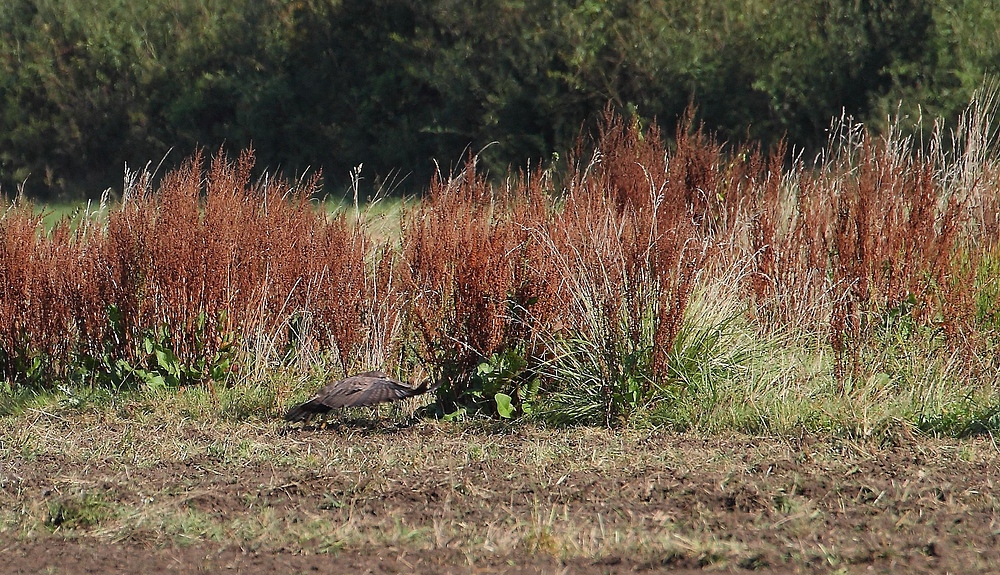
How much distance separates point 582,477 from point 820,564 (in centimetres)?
123

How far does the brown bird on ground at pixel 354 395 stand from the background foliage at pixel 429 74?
758 centimetres

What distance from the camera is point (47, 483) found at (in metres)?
4.26

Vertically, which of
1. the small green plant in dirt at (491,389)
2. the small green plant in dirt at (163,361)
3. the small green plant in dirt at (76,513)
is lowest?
the small green plant in dirt at (163,361)

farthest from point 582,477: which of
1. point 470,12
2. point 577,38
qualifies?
point 470,12

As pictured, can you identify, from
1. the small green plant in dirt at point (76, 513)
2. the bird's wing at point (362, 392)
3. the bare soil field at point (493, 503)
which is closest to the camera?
the bare soil field at point (493, 503)

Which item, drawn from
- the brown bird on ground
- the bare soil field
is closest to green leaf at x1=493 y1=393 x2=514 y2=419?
the bare soil field

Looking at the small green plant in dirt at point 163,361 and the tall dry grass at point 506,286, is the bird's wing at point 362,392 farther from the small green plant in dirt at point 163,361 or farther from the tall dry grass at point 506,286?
the small green plant in dirt at point 163,361

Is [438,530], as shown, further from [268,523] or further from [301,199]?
[301,199]

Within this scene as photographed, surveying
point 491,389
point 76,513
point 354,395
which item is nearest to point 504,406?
point 491,389

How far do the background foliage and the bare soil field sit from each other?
27.1ft

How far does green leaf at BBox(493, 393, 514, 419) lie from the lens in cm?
524

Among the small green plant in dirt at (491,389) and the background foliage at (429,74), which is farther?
the background foliage at (429,74)

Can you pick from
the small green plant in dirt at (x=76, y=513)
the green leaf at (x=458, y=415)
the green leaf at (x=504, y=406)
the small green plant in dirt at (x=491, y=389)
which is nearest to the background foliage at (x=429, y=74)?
the small green plant in dirt at (x=491, y=389)

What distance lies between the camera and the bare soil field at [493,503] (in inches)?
127
